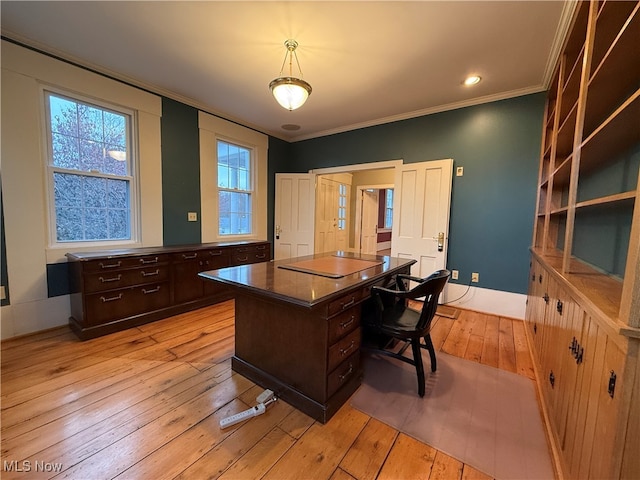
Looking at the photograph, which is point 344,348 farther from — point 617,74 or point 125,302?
point 125,302

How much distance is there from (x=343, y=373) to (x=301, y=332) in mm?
394

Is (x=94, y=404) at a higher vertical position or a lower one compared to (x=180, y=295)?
lower

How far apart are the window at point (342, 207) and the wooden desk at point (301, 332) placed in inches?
161

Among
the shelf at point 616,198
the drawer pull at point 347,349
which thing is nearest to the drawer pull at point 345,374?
the drawer pull at point 347,349

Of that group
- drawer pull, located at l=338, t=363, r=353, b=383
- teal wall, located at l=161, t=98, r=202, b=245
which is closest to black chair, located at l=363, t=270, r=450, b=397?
drawer pull, located at l=338, t=363, r=353, b=383

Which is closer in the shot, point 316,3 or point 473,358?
point 316,3

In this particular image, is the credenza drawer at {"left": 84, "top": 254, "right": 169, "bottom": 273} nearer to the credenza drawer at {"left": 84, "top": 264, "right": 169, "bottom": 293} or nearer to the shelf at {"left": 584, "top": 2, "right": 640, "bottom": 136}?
the credenza drawer at {"left": 84, "top": 264, "right": 169, "bottom": 293}

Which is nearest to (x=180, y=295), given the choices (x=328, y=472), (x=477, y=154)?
(x=328, y=472)

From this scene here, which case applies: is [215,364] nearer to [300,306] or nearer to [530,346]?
[300,306]

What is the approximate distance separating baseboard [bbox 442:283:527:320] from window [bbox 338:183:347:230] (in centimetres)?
295

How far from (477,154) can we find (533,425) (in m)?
2.92

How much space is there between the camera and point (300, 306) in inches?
50.4

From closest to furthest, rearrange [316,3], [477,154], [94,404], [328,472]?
[328,472], [94,404], [316,3], [477,154]

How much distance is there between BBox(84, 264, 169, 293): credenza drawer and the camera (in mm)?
2459
